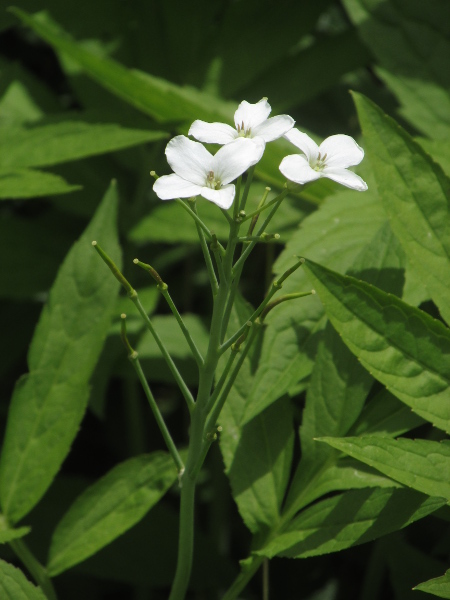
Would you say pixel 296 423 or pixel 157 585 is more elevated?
pixel 296 423

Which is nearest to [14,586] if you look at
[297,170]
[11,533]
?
[11,533]

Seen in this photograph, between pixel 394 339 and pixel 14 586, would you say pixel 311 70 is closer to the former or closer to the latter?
pixel 394 339

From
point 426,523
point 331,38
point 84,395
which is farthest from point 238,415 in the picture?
point 331,38

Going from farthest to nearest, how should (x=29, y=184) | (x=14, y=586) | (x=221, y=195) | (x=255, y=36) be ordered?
(x=255, y=36), (x=29, y=184), (x=14, y=586), (x=221, y=195)

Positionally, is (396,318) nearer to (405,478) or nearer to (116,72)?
(405,478)

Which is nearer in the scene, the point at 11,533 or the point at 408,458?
the point at 408,458

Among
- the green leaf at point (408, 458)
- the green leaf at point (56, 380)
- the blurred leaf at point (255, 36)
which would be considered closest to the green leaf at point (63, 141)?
the green leaf at point (56, 380)

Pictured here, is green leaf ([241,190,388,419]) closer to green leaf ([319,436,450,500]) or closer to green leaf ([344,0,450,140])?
green leaf ([319,436,450,500])
